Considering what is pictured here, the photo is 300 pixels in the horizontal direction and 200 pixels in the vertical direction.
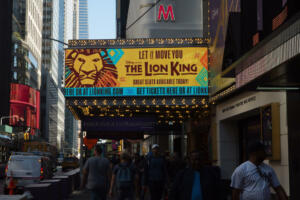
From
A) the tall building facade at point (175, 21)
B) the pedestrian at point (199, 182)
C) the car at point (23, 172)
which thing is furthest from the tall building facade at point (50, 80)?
the pedestrian at point (199, 182)

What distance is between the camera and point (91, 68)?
79.2ft

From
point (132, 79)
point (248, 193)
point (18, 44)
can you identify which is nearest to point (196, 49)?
point (132, 79)

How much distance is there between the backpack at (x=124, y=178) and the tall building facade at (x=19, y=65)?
294ft

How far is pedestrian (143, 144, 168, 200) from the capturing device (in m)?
14.4

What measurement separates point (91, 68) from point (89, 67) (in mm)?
100

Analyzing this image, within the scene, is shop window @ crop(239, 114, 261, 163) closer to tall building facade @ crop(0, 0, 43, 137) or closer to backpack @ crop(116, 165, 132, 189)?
backpack @ crop(116, 165, 132, 189)

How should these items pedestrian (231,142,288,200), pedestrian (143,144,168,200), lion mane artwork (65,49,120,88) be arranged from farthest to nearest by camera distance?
lion mane artwork (65,49,120,88) < pedestrian (143,144,168,200) < pedestrian (231,142,288,200)

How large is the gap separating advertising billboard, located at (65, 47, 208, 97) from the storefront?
8.51 feet

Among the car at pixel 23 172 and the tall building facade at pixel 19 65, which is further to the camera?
the tall building facade at pixel 19 65

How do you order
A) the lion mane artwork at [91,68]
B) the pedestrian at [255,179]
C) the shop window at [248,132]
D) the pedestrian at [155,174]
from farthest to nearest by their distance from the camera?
the lion mane artwork at [91,68] < the shop window at [248,132] < the pedestrian at [155,174] < the pedestrian at [255,179]

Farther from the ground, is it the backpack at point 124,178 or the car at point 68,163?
the backpack at point 124,178

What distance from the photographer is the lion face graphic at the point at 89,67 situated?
79.0 ft

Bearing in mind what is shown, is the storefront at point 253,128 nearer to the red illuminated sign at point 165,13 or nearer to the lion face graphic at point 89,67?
the lion face graphic at point 89,67

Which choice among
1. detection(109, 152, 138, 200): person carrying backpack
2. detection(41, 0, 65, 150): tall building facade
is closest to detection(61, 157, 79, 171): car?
detection(109, 152, 138, 200): person carrying backpack
